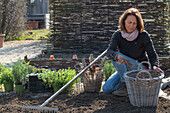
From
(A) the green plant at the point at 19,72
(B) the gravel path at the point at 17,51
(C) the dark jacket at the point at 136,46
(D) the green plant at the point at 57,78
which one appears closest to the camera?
(C) the dark jacket at the point at 136,46

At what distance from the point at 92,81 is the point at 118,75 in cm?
42

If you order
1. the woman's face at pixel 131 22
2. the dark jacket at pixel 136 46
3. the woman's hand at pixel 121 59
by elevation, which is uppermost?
the woman's face at pixel 131 22

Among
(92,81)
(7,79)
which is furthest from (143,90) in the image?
(7,79)

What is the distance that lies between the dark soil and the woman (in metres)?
0.30

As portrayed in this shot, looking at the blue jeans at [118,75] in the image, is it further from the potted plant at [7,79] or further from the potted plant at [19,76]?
the potted plant at [7,79]

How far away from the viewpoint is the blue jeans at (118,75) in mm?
3787

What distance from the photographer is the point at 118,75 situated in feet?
13.5

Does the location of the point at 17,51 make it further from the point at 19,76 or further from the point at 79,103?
the point at 79,103

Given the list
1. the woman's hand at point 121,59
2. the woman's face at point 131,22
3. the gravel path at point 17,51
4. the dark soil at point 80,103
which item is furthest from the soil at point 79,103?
the gravel path at point 17,51

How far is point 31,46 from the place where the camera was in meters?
9.65

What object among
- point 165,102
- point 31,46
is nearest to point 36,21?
point 31,46

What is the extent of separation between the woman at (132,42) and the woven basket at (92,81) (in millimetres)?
147

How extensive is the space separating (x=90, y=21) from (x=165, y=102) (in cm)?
451

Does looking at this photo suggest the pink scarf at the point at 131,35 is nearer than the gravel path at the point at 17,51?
Yes
